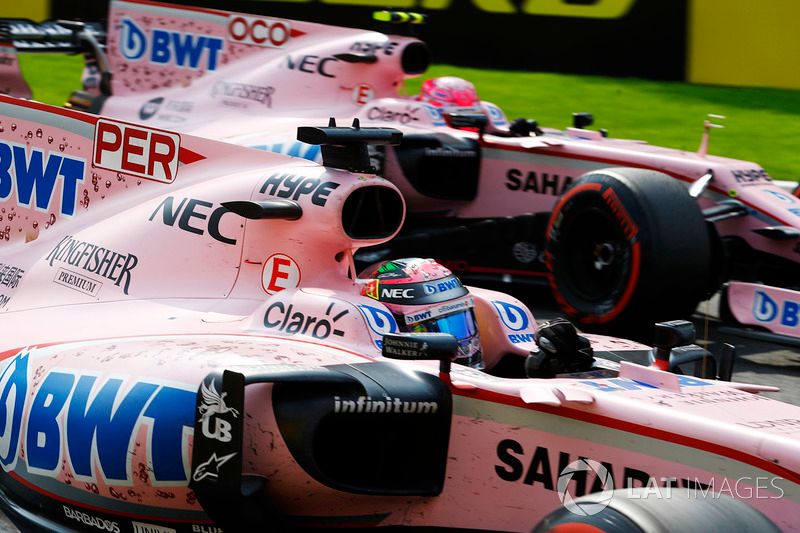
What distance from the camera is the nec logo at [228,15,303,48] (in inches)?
394

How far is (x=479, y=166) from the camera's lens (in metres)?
8.89

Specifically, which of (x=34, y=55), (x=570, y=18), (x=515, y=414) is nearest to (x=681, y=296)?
(x=515, y=414)

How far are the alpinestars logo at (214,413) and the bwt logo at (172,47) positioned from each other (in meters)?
6.65

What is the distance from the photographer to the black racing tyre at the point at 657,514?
3.07 m

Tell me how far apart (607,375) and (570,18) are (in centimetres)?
1063

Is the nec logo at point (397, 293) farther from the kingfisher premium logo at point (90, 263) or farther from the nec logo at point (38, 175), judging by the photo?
the nec logo at point (38, 175)

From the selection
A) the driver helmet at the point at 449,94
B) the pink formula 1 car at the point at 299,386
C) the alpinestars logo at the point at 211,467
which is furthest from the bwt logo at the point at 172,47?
the alpinestars logo at the point at 211,467

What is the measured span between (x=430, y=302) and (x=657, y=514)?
1827 mm

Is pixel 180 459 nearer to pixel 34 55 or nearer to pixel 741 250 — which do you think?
pixel 741 250

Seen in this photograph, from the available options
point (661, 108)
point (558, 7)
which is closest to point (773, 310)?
point (661, 108)

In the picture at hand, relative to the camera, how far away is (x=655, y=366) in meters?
4.19

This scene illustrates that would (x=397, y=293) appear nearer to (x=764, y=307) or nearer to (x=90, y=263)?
(x=90, y=263)

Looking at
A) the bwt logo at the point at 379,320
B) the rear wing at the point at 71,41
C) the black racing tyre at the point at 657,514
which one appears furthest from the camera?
the rear wing at the point at 71,41

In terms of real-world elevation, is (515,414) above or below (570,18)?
below
